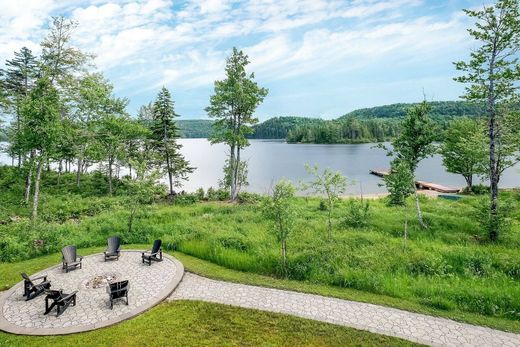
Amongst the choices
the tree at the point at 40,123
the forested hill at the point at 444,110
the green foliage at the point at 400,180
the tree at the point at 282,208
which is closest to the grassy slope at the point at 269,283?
the tree at the point at 282,208

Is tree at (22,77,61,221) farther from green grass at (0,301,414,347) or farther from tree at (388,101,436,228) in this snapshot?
tree at (388,101,436,228)

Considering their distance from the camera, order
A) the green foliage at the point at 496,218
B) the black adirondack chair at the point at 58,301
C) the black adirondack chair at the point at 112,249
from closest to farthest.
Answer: the black adirondack chair at the point at 58,301 < the black adirondack chair at the point at 112,249 < the green foliage at the point at 496,218

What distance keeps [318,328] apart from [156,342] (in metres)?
4.50

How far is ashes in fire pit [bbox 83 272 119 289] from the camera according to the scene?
11000mm

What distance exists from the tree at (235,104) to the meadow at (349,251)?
26.9 feet

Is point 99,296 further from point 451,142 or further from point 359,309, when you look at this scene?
point 451,142

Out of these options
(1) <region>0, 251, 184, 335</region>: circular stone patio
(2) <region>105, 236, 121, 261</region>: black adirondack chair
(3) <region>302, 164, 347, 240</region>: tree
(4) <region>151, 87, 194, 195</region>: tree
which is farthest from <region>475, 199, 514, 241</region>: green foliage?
(4) <region>151, 87, 194, 195</region>: tree

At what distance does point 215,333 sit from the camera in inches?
327

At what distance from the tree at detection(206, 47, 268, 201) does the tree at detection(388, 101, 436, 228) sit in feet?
43.8

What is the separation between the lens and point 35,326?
8648mm

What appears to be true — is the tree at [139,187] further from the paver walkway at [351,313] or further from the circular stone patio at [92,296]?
the paver walkway at [351,313]

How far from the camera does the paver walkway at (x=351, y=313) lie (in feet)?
26.6

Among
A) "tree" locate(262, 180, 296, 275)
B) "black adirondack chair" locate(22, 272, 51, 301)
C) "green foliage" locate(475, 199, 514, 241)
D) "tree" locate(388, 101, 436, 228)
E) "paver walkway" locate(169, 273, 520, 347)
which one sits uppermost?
"tree" locate(388, 101, 436, 228)

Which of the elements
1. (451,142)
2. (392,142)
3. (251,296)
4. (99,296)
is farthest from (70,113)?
(451,142)
